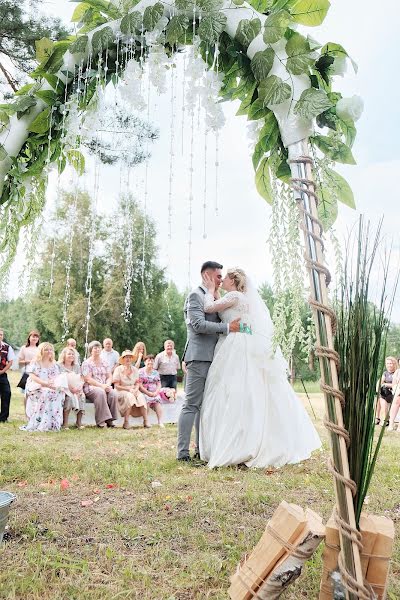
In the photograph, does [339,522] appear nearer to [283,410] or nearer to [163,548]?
[163,548]

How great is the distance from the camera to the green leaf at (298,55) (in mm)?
2205

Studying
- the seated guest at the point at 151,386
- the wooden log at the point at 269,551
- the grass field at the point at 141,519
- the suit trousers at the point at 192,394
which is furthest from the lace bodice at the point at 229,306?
the seated guest at the point at 151,386

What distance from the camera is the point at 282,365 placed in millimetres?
5680

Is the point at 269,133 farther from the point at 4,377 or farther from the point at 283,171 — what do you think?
the point at 4,377

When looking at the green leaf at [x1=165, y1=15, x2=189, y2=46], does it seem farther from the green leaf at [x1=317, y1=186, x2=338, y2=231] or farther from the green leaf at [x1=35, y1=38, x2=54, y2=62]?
the green leaf at [x1=317, y1=186, x2=338, y2=231]

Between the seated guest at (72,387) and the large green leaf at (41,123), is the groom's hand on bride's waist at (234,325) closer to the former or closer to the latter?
the large green leaf at (41,123)

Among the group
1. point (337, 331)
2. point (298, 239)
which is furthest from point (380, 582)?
point (298, 239)

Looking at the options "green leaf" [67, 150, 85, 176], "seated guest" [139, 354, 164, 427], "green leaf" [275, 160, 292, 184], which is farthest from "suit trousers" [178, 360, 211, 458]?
"seated guest" [139, 354, 164, 427]

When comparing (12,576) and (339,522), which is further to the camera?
(12,576)

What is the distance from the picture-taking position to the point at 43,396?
8.59 m

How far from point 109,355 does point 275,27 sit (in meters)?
8.77

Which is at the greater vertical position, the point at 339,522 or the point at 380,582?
the point at 339,522

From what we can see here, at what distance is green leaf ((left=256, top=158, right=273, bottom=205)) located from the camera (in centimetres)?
266

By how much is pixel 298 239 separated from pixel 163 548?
1945mm
